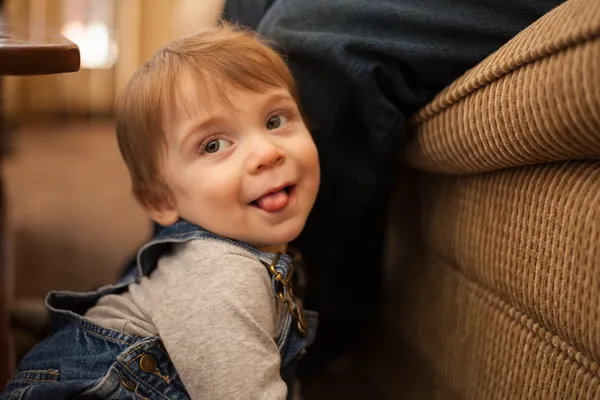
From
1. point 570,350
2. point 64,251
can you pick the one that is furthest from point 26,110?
point 570,350

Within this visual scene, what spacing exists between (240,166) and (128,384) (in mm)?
257

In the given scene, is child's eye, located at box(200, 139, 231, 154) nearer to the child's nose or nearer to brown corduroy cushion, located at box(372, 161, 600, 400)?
the child's nose

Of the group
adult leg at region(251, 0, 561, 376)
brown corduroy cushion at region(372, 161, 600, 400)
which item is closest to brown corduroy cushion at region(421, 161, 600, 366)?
brown corduroy cushion at region(372, 161, 600, 400)

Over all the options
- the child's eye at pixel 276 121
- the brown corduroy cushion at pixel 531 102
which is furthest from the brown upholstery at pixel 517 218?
the child's eye at pixel 276 121

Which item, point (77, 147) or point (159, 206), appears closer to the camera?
point (159, 206)

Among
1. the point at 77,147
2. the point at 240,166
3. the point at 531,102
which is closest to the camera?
the point at 531,102

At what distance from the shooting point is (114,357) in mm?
687

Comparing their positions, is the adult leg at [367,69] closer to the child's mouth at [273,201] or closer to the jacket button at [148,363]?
the child's mouth at [273,201]

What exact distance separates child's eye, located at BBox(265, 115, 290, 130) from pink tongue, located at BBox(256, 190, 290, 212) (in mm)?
85

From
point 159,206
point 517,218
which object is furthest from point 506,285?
point 159,206

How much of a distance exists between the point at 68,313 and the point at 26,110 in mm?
2715

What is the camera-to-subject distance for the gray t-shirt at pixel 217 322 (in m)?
0.64

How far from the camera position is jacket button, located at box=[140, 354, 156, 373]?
2.24ft

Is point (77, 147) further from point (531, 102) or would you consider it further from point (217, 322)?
point (531, 102)
